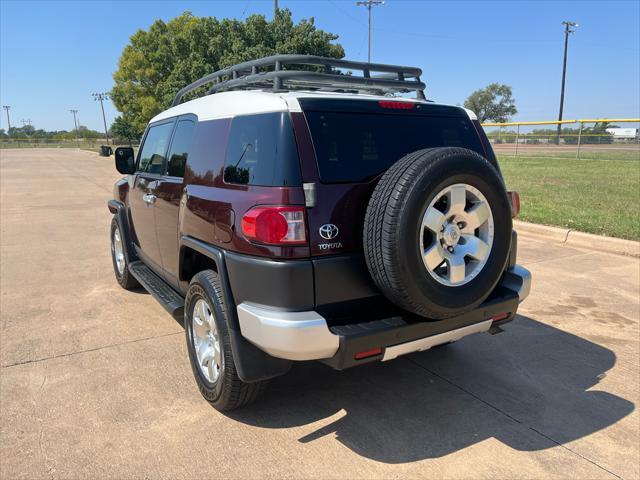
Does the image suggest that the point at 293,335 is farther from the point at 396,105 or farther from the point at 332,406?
the point at 396,105

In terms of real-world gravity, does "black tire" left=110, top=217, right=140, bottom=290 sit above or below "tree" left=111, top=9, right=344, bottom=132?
below

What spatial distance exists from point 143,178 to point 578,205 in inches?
334

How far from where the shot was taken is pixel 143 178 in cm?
452

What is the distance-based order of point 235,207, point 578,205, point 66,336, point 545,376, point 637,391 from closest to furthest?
point 235,207
point 637,391
point 545,376
point 66,336
point 578,205

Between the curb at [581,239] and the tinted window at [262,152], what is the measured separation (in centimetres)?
609

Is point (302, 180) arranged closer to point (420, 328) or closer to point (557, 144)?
point (420, 328)

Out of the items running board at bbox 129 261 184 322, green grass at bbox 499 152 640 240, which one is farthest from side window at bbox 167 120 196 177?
green grass at bbox 499 152 640 240

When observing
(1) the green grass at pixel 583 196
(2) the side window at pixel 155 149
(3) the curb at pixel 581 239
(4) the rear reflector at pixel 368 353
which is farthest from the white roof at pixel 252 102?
(1) the green grass at pixel 583 196

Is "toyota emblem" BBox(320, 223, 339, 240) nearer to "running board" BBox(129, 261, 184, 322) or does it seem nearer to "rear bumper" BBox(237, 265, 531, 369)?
"rear bumper" BBox(237, 265, 531, 369)

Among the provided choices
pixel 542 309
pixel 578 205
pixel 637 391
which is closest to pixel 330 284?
pixel 637 391

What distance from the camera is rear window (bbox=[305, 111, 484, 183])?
2688 mm

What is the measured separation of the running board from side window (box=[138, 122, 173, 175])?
0.97 meters

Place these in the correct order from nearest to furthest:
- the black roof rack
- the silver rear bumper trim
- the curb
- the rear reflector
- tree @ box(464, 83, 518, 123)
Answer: the silver rear bumper trim < the rear reflector < the black roof rack < the curb < tree @ box(464, 83, 518, 123)

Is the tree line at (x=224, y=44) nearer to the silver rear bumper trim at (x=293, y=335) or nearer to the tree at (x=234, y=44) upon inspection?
the tree at (x=234, y=44)
